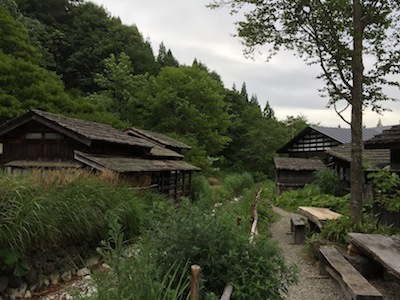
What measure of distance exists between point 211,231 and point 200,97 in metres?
23.2

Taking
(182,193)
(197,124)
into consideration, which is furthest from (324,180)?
(197,124)

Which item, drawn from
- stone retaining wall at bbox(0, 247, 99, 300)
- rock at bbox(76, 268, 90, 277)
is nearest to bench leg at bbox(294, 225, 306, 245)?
stone retaining wall at bbox(0, 247, 99, 300)

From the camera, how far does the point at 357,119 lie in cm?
704

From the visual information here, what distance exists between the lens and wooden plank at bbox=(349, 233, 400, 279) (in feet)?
11.9

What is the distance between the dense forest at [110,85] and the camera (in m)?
17.0

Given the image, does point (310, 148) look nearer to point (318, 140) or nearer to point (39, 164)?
point (318, 140)

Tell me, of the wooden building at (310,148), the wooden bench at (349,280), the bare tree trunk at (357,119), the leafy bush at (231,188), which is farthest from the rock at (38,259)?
the wooden building at (310,148)

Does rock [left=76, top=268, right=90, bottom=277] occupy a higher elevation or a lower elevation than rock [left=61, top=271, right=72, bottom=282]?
lower

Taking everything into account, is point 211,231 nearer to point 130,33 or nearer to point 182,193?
point 182,193

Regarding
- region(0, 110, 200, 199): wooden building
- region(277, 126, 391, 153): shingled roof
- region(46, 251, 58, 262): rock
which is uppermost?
region(277, 126, 391, 153): shingled roof

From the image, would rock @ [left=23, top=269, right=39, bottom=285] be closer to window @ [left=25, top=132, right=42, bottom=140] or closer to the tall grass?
the tall grass

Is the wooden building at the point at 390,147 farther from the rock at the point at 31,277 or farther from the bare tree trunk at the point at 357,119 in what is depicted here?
the rock at the point at 31,277

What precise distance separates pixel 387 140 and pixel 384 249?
377cm

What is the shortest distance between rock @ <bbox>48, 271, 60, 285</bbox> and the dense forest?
38.2 ft
